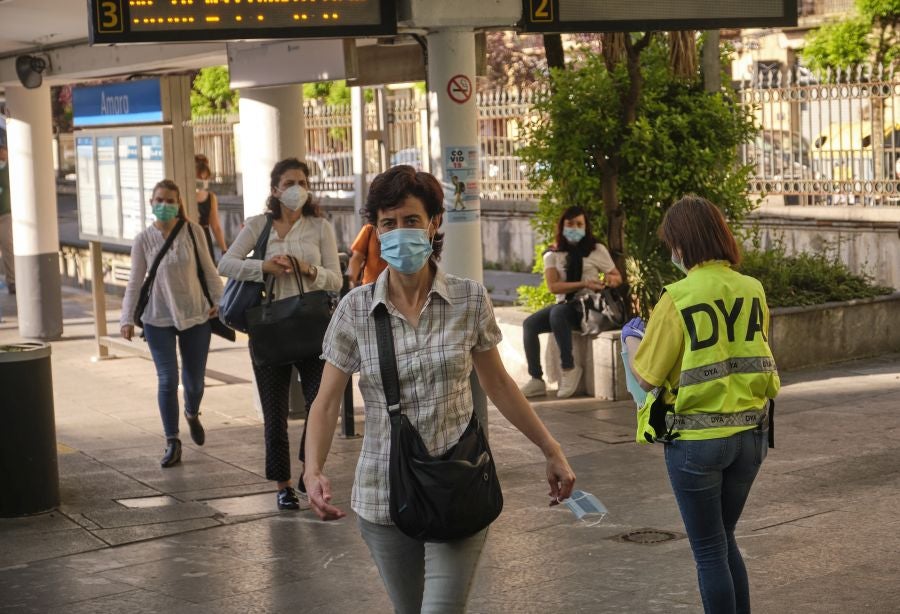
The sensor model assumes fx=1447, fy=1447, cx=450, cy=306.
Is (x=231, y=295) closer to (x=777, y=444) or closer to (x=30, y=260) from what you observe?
(x=777, y=444)

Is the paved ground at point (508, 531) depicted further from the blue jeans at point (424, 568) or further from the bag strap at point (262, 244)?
the blue jeans at point (424, 568)

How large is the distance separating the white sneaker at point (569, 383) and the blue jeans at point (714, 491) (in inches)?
235

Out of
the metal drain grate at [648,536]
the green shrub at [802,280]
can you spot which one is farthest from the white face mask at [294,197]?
the green shrub at [802,280]

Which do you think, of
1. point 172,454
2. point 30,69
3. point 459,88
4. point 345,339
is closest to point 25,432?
point 172,454

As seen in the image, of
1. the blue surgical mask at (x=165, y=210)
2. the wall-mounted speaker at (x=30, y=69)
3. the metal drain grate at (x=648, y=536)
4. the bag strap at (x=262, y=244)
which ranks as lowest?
the metal drain grate at (x=648, y=536)

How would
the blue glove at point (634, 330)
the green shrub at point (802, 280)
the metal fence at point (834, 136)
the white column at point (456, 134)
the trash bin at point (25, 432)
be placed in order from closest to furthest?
the blue glove at point (634, 330) → the trash bin at point (25, 432) → the white column at point (456, 134) → the green shrub at point (802, 280) → the metal fence at point (834, 136)

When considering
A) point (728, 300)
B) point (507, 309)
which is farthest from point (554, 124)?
point (728, 300)

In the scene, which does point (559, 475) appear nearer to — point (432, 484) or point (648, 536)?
point (432, 484)

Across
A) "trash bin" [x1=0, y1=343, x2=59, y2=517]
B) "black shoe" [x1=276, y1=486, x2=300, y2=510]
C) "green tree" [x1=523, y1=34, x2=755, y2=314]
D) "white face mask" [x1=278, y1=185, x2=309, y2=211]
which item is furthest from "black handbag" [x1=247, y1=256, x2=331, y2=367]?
"green tree" [x1=523, y1=34, x2=755, y2=314]

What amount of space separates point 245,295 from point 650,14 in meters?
2.79

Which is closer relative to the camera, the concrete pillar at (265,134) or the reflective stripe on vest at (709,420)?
the reflective stripe on vest at (709,420)

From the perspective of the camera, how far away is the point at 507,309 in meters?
12.4

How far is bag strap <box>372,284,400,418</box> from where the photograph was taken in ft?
12.8

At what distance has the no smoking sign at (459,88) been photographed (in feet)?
26.7
